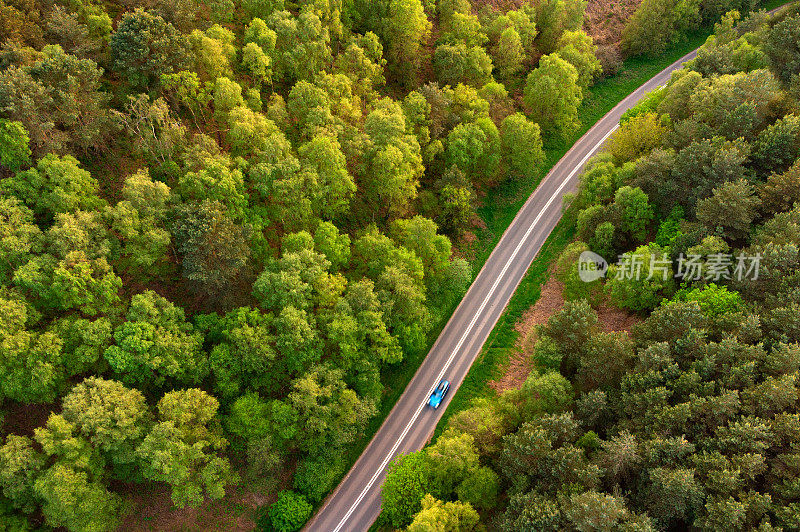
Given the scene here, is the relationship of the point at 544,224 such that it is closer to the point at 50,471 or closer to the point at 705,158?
the point at 705,158

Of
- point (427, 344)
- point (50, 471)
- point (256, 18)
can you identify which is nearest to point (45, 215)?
point (50, 471)

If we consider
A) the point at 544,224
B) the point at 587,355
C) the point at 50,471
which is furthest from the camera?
the point at 544,224

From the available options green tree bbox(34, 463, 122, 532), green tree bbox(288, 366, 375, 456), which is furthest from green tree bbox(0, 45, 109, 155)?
green tree bbox(288, 366, 375, 456)

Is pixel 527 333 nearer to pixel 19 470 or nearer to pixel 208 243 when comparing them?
pixel 208 243

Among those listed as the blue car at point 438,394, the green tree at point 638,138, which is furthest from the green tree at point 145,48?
the green tree at point 638,138

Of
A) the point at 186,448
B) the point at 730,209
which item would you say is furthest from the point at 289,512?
the point at 730,209

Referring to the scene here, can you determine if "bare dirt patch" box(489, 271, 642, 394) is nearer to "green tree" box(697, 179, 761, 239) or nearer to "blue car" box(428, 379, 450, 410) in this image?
"blue car" box(428, 379, 450, 410)
